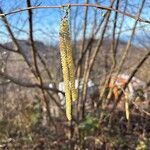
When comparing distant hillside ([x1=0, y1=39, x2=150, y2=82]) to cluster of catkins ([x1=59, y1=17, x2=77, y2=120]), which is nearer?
cluster of catkins ([x1=59, y1=17, x2=77, y2=120])

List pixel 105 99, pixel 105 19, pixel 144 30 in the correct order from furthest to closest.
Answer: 1. pixel 105 99
2. pixel 144 30
3. pixel 105 19

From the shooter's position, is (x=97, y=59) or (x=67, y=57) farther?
(x=97, y=59)

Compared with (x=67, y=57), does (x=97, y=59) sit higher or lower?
higher

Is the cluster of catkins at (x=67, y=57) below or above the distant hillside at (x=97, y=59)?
below

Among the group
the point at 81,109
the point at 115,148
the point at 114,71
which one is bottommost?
the point at 115,148

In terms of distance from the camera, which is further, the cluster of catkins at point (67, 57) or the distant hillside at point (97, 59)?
the distant hillside at point (97, 59)

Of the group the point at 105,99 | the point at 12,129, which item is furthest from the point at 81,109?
the point at 12,129

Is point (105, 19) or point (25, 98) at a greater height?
point (105, 19)

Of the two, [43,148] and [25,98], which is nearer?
[43,148]

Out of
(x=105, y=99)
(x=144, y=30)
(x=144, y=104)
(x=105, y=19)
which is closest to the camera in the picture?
(x=105, y=19)

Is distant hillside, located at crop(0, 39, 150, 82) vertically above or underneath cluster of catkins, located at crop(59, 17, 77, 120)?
above

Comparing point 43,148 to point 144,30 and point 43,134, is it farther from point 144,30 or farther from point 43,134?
point 144,30
